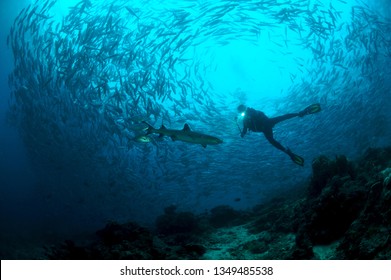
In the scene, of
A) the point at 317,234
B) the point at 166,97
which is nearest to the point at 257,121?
the point at 317,234

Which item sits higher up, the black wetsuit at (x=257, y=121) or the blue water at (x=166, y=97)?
the blue water at (x=166, y=97)

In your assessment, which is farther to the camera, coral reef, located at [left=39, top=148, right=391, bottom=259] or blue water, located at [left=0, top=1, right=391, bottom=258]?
blue water, located at [left=0, top=1, right=391, bottom=258]

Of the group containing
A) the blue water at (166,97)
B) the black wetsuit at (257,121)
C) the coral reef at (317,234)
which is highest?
the blue water at (166,97)

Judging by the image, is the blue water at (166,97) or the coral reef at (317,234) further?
the blue water at (166,97)

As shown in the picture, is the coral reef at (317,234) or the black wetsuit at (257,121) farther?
the black wetsuit at (257,121)

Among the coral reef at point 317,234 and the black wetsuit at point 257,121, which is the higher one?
the black wetsuit at point 257,121

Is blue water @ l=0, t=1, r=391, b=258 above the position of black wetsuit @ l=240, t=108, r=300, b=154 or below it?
above

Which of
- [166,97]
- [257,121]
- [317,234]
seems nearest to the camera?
[317,234]

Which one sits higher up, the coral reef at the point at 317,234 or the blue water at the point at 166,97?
the blue water at the point at 166,97

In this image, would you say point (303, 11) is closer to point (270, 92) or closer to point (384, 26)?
point (384, 26)

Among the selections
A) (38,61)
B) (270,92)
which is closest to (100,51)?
(38,61)

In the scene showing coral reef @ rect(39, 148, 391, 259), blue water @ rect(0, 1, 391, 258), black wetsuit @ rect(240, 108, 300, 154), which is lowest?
coral reef @ rect(39, 148, 391, 259)

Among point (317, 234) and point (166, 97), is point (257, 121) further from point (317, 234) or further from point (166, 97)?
point (166, 97)

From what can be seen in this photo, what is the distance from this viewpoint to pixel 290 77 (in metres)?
24.4
